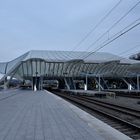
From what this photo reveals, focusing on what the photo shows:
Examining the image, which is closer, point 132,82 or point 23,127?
point 23,127

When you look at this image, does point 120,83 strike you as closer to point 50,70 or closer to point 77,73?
point 77,73

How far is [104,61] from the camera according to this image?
4141 inches

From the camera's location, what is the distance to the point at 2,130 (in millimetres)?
9859

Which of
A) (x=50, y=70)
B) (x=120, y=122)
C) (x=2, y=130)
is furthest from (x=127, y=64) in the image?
(x=2, y=130)

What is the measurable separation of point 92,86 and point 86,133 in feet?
354

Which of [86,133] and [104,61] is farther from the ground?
[104,61]

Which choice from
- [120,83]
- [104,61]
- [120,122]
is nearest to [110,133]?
[120,122]

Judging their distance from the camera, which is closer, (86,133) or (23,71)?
(86,133)

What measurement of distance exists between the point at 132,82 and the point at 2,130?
357 ft

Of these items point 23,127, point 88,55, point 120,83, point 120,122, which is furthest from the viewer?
point 120,83

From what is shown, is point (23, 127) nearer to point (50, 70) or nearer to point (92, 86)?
point (50, 70)

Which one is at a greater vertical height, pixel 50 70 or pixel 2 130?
pixel 50 70

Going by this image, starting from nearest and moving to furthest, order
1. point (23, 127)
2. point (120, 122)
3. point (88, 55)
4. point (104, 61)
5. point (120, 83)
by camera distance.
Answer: point (23, 127), point (120, 122), point (104, 61), point (88, 55), point (120, 83)

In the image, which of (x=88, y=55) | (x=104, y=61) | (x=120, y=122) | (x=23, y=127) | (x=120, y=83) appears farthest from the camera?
(x=120, y=83)
